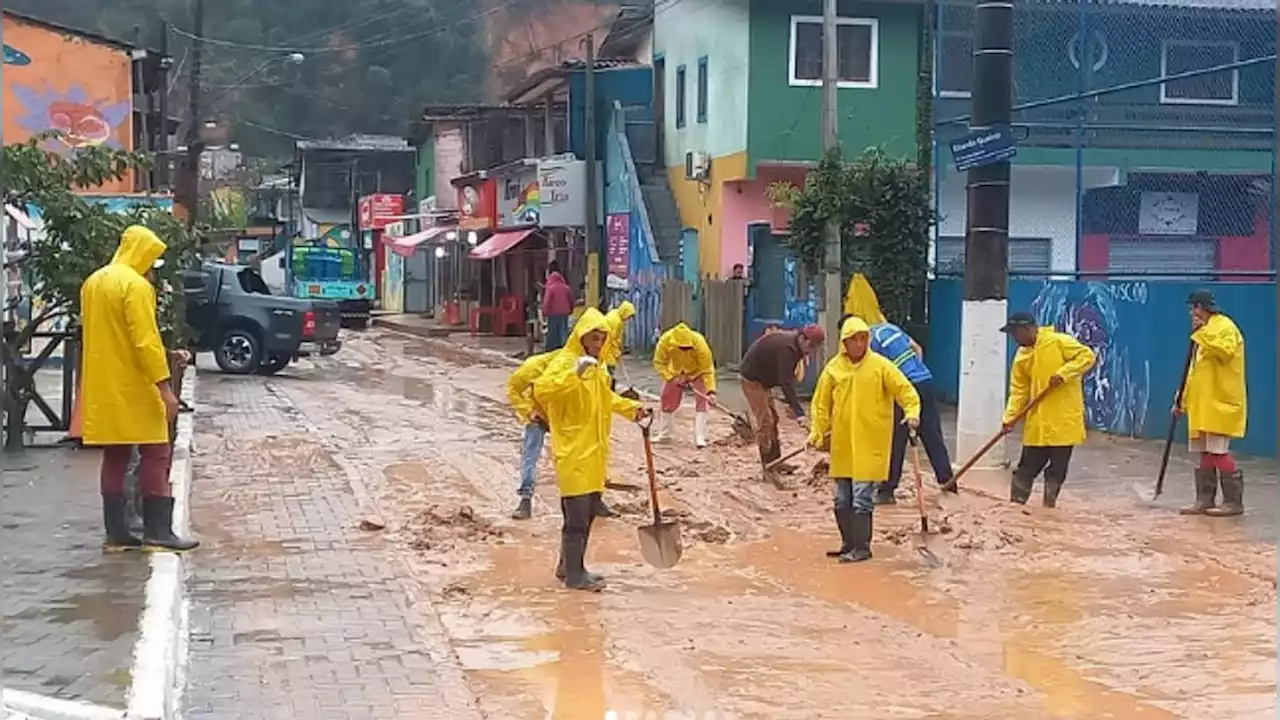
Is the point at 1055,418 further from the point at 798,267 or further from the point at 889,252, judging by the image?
the point at 798,267

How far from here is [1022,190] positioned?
27.7 m

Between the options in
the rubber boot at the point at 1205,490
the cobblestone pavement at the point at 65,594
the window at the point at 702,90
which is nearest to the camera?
the cobblestone pavement at the point at 65,594

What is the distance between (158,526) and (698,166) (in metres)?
21.3

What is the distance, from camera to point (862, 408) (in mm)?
10469

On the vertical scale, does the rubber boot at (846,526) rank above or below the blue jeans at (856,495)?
below

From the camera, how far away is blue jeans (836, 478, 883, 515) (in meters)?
10.5

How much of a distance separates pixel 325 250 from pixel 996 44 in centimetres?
3490

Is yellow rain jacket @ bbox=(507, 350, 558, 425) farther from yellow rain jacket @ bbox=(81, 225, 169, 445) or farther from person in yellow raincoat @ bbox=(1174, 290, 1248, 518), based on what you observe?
person in yellow raincoat @ bbox=(1174, 290, 1248, 518)

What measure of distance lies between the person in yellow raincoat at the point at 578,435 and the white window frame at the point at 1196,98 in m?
14.7

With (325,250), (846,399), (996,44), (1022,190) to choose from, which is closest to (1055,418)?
(846,399)

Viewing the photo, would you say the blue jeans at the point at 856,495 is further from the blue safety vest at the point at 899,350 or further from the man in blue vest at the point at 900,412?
the blue safety vest at the point at 899,350

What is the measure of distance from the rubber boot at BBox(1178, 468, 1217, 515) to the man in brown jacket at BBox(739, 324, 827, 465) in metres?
3.45

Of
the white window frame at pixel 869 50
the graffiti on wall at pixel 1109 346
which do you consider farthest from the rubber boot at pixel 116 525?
the white window frame at pixel 869 50

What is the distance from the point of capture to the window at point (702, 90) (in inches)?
1211
